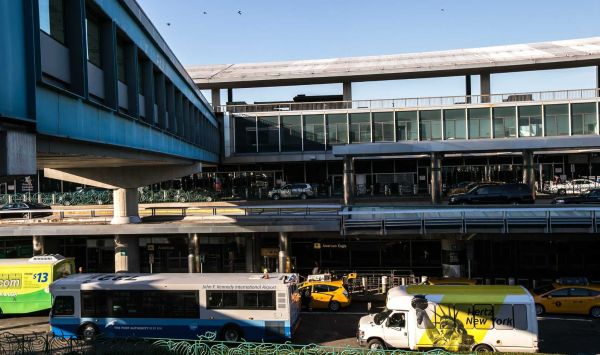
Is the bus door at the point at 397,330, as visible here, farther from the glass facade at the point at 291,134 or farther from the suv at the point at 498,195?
the glass facade at the point at 291,134

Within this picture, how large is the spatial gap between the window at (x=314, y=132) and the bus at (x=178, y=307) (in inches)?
1275

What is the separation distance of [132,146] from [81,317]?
766cm

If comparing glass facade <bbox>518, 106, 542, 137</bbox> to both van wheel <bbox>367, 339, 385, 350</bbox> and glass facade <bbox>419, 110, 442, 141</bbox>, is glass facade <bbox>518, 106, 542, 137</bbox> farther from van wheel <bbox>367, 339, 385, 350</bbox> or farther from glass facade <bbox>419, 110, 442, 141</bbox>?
van wheel <bbox>367, 339, 385, 350</bbox>

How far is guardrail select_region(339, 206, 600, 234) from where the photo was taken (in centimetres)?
2628

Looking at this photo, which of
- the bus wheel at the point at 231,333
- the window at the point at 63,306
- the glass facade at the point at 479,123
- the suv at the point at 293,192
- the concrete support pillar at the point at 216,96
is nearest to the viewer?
the bus wheel at the point at 231,333

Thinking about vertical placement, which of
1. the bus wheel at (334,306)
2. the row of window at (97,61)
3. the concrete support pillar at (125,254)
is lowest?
the bus wheel at (334,306)

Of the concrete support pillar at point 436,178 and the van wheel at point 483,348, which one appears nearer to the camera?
the van wheel at point 483,348

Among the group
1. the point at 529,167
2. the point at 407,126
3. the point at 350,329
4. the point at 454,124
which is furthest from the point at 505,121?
the point at 350,329

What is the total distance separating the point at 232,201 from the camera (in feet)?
170

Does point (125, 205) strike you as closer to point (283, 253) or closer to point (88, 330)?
point (283, 253)

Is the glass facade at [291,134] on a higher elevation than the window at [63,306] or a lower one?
higher

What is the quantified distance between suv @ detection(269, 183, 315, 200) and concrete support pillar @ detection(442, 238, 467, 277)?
863 inches

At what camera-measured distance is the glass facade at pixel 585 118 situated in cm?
4666

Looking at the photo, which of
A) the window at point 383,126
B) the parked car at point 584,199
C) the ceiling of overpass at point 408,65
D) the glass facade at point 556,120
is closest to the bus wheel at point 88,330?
the parked car at point 584,199
